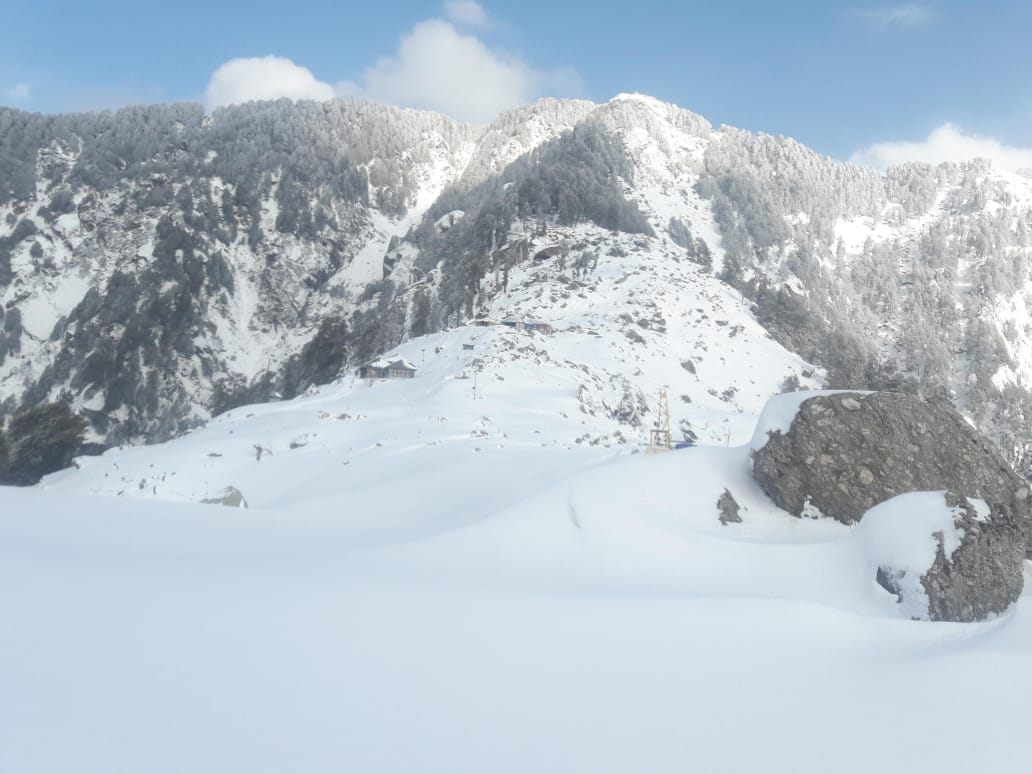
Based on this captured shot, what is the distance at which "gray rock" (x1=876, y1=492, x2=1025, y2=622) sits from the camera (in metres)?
6.30

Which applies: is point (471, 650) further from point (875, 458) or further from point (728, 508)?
point (875, 458)

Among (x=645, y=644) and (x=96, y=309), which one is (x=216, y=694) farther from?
(x=96, y=309)

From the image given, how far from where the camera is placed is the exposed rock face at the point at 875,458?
9438 millimetres

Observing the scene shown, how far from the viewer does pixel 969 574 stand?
648cm

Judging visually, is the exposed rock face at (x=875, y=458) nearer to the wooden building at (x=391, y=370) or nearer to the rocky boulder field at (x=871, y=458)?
the rocky boulder field at (x=871, y=458)

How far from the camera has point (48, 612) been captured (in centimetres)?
373

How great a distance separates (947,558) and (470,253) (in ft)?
233

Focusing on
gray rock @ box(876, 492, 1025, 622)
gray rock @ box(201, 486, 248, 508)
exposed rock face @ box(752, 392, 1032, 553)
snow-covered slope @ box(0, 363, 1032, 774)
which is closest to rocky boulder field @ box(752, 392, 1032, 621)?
exposed rock face @ box(752, 392, 1032, 553)

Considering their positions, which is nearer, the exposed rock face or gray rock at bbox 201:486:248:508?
the exposed rock face

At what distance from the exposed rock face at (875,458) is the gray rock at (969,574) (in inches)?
101

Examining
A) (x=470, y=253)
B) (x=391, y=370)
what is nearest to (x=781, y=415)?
(x=391, y=370)

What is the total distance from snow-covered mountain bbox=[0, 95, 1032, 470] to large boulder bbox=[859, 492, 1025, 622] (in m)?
31.8

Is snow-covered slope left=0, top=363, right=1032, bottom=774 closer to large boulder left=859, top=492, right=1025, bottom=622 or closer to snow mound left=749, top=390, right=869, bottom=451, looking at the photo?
large boulder left=859, top=492, right=1025, bottom=622

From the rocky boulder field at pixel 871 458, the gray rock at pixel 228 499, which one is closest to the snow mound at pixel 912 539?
the rocky boulder field at pixel 871 458
